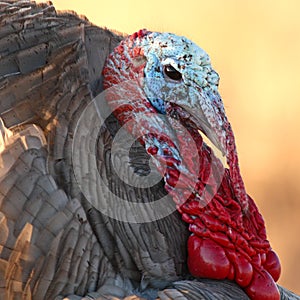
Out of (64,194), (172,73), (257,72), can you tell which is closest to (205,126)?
(172,73)

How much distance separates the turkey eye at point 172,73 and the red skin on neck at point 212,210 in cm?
12

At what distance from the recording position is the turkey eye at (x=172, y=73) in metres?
3.44

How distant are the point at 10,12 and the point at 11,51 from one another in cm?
20

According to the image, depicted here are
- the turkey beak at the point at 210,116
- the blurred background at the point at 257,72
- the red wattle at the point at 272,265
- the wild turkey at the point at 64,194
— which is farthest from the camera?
the blurred background at the point at 257,72

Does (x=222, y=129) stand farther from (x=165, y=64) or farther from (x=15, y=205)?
(x=15, y=205)

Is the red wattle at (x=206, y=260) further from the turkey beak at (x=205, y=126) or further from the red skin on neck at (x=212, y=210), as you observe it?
the turkey beak at (x=205, y=126)

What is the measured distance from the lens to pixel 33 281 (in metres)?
3.04

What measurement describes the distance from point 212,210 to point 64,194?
1.98ft

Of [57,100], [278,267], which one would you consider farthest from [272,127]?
[57,100]

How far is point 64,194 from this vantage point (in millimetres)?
3143

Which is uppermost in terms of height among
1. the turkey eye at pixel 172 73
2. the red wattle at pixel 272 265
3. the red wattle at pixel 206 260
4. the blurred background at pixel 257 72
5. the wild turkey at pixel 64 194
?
the turkey eye at pixel 172 73

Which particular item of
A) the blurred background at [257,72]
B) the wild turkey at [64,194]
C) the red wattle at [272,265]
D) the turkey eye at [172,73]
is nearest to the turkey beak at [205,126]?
the turkey eye at [172,73]

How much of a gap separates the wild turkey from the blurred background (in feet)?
9.25

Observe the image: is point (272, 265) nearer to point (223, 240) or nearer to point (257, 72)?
point (223, 240)
